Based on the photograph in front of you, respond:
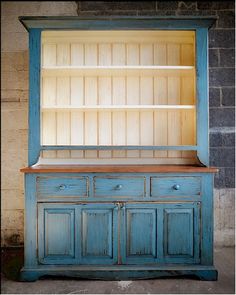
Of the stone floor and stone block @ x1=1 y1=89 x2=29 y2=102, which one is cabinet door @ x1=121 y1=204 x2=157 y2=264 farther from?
stone block @ x1=1 y1=89 x2=29 y2=102

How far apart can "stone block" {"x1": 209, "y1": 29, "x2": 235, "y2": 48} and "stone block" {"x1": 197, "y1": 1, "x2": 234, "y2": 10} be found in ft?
0.82

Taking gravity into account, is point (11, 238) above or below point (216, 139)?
below

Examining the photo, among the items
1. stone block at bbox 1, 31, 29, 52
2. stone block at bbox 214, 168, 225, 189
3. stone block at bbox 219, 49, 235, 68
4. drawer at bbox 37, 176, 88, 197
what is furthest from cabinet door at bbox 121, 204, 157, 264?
stone block at bbox 1, 31, 29, 52

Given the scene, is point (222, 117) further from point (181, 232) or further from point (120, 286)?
point (120, 286)

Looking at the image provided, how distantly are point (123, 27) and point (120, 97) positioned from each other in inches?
26.3

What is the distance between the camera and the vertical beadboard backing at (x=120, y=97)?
2.92 meters

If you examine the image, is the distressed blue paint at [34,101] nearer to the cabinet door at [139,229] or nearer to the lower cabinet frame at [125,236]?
the lower cabinet frame at [125,236]

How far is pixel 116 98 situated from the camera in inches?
116

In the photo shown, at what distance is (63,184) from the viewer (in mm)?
2398

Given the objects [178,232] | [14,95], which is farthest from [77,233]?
[14,95]

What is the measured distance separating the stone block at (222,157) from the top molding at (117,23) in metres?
1.30

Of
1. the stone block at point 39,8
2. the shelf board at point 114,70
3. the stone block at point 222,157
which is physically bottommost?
the stone block at point 222,157

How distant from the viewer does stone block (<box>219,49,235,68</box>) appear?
3.15 meters

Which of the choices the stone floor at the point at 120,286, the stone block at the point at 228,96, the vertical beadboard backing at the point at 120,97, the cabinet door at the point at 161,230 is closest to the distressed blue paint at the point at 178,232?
the cabinet door at the point at 161,230
